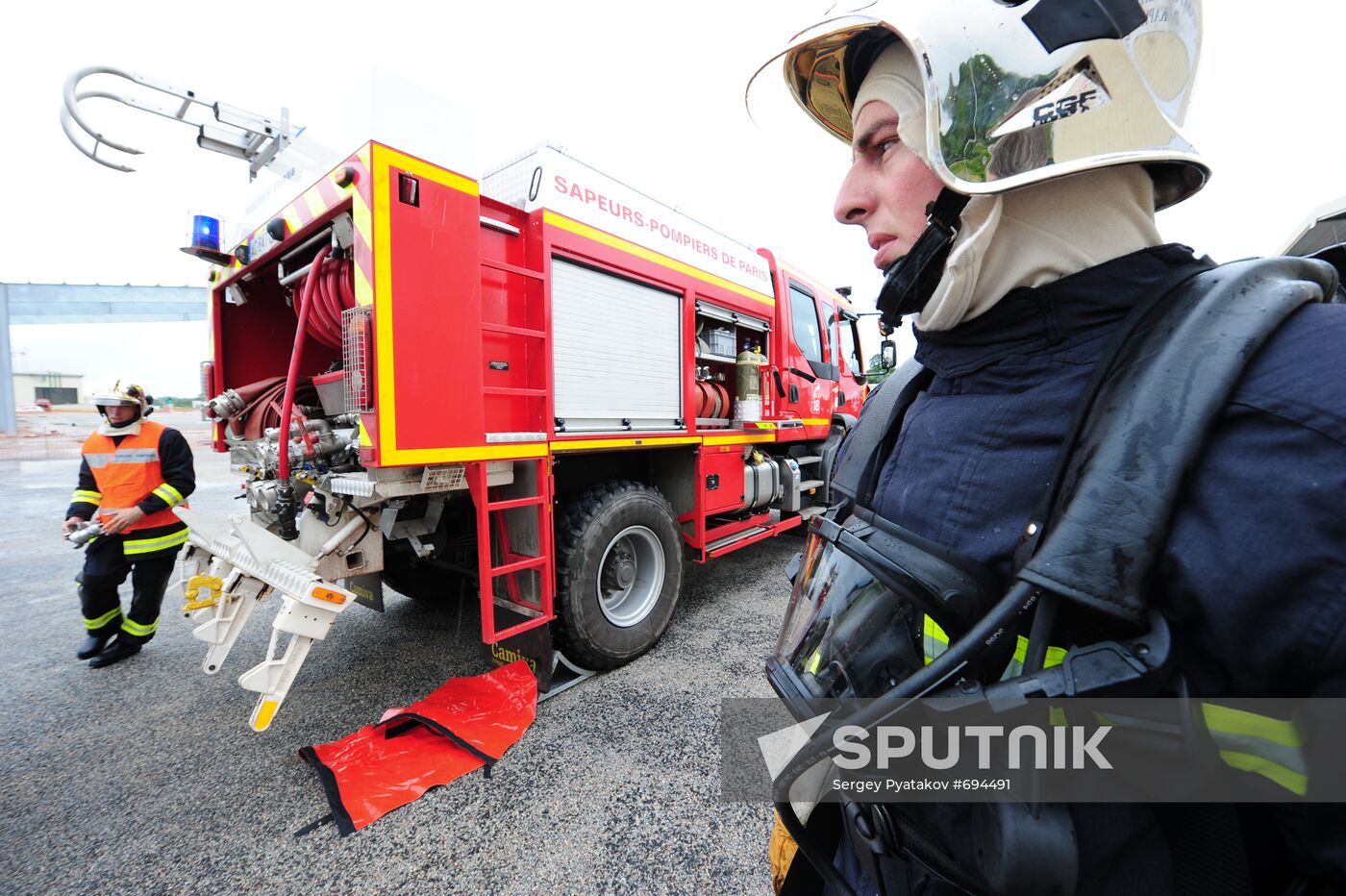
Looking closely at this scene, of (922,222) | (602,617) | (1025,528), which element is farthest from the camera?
(602,617)

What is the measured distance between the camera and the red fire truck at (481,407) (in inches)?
88.4

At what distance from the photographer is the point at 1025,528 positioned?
71cm

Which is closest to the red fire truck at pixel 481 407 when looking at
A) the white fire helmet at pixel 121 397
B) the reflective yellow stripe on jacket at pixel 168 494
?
the reflective yellow stripe on jacket at pixel 168 494

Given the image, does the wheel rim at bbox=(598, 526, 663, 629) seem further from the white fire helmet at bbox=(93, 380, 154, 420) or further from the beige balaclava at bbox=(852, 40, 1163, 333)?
the white fire helmet at bbox=(93, 380, 154, 420)

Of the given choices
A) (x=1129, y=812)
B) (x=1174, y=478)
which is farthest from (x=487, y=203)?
(x=1129, y=812)

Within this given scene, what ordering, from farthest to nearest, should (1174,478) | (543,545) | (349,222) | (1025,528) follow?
(543,545) < (349,222) < (1025,528) < (1174,478)

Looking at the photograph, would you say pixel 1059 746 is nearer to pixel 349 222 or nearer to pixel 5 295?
pixel 349 222

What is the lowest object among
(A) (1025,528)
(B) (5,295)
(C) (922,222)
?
(A) (1025,528)

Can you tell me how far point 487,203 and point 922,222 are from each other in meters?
2.33

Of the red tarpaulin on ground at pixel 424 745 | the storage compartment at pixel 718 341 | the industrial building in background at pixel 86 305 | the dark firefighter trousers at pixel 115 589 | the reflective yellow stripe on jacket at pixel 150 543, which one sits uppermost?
the industrial building in background at pixel 86 305

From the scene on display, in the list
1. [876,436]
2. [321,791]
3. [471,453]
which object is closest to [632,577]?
[471,453]

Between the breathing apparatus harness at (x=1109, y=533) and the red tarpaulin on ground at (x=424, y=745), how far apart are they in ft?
6.85

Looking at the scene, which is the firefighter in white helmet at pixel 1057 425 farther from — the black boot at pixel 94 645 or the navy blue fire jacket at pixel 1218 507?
the black boot at pixel 94 645

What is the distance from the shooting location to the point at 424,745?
250 cm
